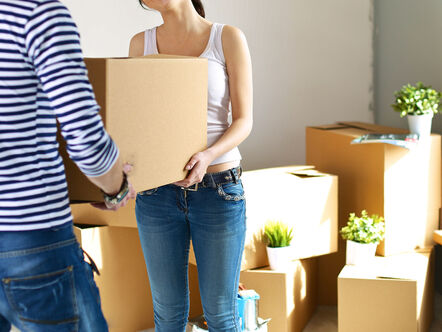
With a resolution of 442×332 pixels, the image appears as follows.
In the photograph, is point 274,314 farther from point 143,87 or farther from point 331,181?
point 143,87

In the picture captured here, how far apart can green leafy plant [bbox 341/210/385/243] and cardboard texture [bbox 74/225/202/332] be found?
0.66 meters

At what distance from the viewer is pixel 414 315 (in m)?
2.08

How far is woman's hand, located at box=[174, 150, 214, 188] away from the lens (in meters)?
1.27

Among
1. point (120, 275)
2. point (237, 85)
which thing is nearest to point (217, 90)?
point (237, 85)

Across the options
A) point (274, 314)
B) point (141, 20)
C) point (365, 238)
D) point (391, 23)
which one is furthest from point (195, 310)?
point (391, 23)

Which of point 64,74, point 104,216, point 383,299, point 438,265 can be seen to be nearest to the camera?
point 64,74

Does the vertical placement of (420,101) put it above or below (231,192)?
above

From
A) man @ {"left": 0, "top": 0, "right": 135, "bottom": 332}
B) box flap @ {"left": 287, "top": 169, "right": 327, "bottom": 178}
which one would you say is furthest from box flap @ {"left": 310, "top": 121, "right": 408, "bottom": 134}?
man @ {"left": 0, "top": 0, "right": 135, "bottom": 332}

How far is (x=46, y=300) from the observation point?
0.85 meters

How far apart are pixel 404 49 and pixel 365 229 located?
1.07 metres

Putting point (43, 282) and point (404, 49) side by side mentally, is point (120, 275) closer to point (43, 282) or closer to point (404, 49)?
point (43, 282)

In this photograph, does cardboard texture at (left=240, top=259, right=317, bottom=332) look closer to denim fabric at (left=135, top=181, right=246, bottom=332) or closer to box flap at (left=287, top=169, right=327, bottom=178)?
box flap at (left=287, top=169, right=327, bottom=178)

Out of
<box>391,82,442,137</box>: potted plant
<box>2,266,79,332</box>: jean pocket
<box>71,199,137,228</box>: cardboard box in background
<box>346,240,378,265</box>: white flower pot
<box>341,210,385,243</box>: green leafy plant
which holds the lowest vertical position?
<box>346,240,378,265</box>: white flower pot

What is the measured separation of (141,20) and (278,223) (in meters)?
1.15
